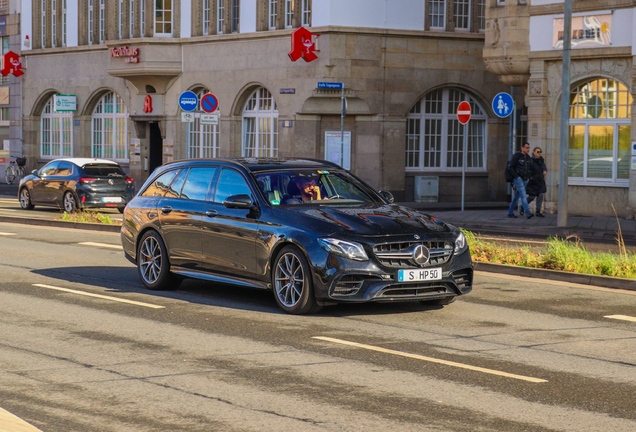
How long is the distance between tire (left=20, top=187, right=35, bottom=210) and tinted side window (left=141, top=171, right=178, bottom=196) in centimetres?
1675

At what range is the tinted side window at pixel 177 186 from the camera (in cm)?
1175

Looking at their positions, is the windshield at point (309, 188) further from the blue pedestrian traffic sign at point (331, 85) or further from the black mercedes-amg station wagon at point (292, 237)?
the blue pedestrian traffic sign at point (331, 85)

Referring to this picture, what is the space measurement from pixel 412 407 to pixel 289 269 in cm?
373

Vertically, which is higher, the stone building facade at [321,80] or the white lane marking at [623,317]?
the stone building facade at [321,80]

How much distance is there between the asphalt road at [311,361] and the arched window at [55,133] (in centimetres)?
3340

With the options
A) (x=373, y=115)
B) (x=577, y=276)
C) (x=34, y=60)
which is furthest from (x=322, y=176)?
(x=34, y=60)

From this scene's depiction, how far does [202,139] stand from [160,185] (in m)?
25.7

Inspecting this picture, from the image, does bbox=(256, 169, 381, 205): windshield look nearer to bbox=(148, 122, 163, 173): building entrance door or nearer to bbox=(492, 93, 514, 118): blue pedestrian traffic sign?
bbox=(492, 93, 514, 118): blue pedestrian traffic sign

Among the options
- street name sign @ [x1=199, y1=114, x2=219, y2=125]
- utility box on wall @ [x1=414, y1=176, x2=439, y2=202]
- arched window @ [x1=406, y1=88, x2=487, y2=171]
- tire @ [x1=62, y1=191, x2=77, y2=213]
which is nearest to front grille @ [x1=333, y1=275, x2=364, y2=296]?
tire @ [x1=62, y1=191, x2=77, y2=213]

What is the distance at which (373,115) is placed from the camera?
1286 inches

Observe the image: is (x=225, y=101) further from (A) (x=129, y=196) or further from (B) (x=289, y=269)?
(B) (x=289, y=269)

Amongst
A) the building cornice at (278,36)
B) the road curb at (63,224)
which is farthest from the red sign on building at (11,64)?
the road curb at (63,224)

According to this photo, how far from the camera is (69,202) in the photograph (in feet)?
86.2

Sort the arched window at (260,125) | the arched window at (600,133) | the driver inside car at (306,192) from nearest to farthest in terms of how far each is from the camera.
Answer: the driver inside car at (306,192), the arched window at (600,133), the arched window at (260,125)
